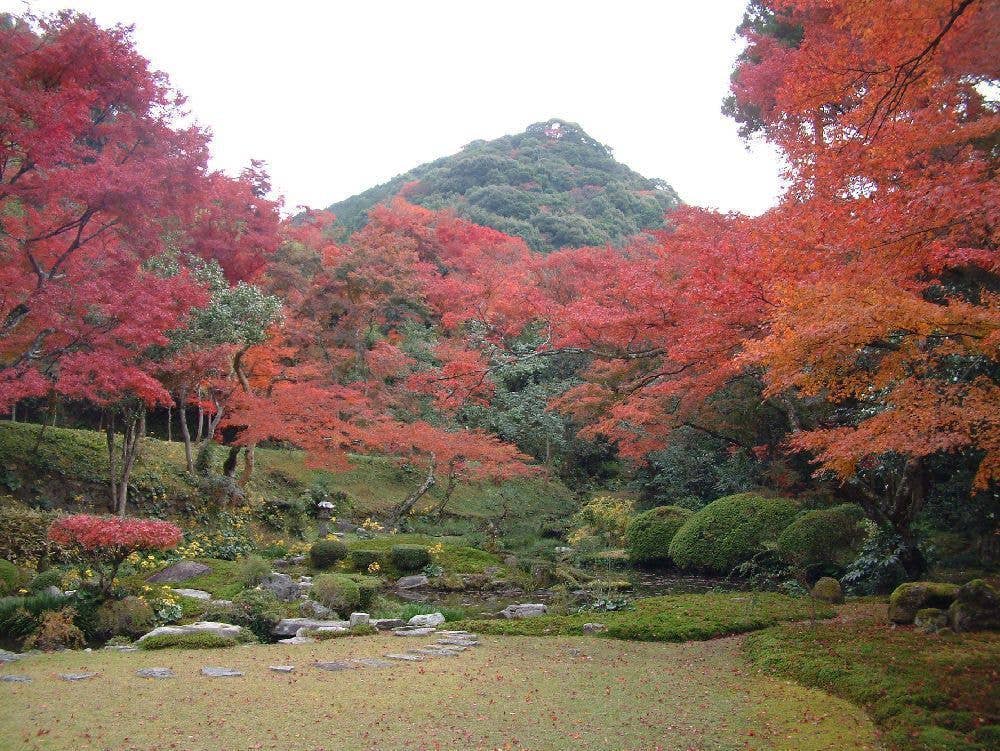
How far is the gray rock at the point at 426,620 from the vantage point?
8.92 m

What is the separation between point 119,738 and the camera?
3852 millimetres

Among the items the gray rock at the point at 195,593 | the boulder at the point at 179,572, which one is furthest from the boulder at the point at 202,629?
the boulder at the point at 179,572

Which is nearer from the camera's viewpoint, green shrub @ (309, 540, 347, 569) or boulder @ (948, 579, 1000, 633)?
boulder @ (948, 579, 1000, 633)

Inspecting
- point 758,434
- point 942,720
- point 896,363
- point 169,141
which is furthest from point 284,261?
point 942,720

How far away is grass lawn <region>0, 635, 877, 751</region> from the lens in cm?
402

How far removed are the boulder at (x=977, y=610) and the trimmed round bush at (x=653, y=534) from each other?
763cm

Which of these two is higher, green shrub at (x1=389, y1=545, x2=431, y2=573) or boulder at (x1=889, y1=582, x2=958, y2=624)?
boulder at (x1=889, y1=582, x2=958, y2=624)

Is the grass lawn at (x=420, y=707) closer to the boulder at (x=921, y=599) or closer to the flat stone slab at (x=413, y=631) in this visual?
the flat stone slab at (x=413, y=631)

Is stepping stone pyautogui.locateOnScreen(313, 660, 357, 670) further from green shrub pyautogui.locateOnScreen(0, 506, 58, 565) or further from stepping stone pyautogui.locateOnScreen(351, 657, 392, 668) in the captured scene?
green shrub pyautogui.locateOnScreen(0, 506, 58, 565)

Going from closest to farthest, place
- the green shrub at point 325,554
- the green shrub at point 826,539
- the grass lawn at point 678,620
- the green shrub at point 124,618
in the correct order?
the green shrub at point 124,618 → the grass lawn at point 678,620 → the green shrub at point 826,539 → the green shrub at point 325,554

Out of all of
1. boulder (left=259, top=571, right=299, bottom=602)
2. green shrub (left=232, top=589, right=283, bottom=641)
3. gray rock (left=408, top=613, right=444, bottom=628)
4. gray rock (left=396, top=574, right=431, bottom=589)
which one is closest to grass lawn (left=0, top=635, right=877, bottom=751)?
green shrub (left=232, top=589, right=283, bottom=641)

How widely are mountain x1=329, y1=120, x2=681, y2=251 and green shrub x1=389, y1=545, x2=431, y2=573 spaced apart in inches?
1095

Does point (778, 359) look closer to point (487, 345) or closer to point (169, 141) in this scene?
point (169, 141)

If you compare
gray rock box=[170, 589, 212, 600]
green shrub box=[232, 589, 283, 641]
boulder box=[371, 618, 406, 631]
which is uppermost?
green shrub box=[232, 589, 283, 641]
